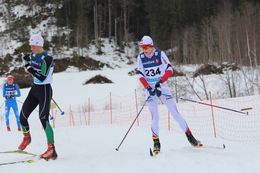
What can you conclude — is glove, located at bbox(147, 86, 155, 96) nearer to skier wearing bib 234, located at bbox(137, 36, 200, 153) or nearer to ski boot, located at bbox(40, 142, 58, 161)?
skier wearing bib 234, located at bbox(137, 36, 200, 153)

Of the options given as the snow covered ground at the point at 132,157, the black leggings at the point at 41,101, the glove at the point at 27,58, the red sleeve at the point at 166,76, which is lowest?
the snow covered ground at the point at 132,157

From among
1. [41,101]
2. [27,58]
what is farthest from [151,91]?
[27,58]

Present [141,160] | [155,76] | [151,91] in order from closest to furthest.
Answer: [141,160]
[151,91]
[155,76]

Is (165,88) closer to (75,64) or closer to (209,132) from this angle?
(209,132)

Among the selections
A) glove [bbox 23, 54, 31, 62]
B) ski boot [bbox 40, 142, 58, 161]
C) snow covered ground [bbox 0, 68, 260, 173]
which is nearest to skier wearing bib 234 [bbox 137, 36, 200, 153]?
snow covered ground [bbox 0, 68, 260, 173]

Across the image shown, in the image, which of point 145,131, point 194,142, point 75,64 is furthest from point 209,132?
point 75,64

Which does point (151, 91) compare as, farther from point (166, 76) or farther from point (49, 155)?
point (49, 155)

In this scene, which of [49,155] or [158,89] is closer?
[49,155]

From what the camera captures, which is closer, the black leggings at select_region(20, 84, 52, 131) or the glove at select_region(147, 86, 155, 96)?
the black leggings at select_region(20, 84, 52, 131)

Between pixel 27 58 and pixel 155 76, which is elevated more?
pixel 27 58

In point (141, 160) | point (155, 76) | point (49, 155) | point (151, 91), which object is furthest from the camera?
point (155, 76)

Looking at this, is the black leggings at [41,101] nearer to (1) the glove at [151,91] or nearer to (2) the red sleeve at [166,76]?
(1) the glove at [151,91]

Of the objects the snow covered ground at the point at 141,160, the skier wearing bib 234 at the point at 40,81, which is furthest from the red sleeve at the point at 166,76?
the skier wearing bib 234 at the point at 40,81

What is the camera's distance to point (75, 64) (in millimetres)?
47500
